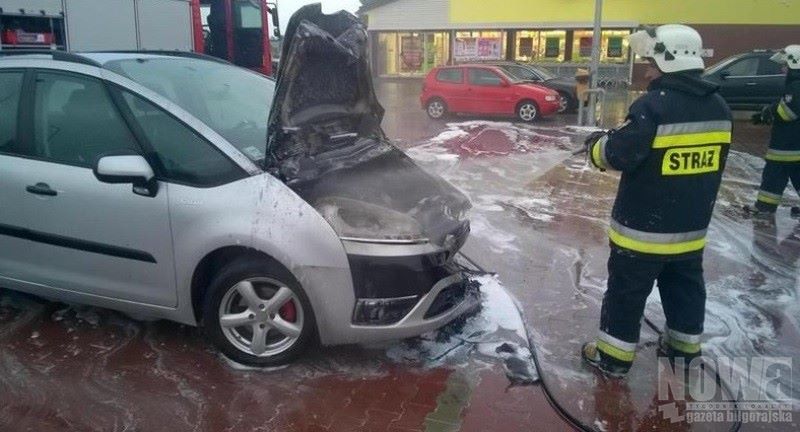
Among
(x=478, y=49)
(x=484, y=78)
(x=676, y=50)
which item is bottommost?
(x=484, y=78)

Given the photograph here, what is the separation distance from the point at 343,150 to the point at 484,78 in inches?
504

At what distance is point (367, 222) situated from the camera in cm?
333

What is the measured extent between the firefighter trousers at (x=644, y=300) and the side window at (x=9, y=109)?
3.56 m

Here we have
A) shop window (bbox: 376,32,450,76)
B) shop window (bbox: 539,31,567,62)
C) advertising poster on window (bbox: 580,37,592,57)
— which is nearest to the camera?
advertising poster on window (bbox: 580,37,592,57)

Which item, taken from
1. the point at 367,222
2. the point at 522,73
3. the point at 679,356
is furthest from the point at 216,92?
the point at 522,73

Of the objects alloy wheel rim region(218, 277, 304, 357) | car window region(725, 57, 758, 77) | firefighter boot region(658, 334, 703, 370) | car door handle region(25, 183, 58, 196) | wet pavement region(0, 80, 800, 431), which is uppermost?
car window region(725, 57, 758, 77)

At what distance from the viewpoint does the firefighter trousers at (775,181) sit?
6617mm

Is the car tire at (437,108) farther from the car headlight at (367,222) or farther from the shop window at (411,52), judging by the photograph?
the shop window at (411,52)

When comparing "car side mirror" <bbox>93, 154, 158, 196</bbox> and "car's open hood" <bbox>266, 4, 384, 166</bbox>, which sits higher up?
"car's open hood" <bbox>266, 4, 384, 166</bbox>

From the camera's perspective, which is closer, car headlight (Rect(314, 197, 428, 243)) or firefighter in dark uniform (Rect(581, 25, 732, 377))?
firefighter in dark uniform (Rect(581, 25, 732, 377))

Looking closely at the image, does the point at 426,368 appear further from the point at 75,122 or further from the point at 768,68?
the point at 768,68

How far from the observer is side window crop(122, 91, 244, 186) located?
11.2ft

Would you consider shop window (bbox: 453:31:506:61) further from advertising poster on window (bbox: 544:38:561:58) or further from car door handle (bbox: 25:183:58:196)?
car door handle (bbox: 25:183:58:196)

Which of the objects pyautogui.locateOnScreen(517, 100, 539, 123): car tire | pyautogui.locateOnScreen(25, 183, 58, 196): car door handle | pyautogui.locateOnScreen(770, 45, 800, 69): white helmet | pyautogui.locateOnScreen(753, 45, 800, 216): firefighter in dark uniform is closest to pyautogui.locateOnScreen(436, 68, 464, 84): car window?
pyautogui.locateOnScreen(517, 100, 539, 123): car tire
